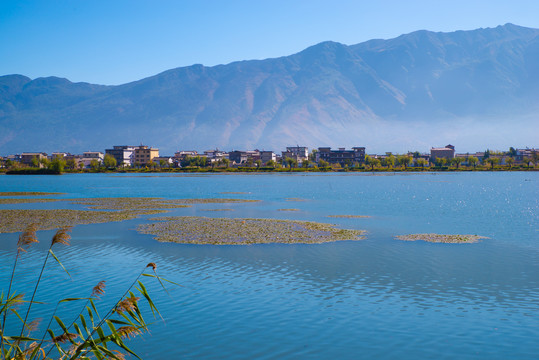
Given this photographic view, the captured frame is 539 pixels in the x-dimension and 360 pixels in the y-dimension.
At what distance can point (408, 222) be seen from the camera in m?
42.9

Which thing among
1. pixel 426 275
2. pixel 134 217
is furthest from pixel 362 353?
pixel 134 217

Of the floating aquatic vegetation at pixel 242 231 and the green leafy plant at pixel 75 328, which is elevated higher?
the green leafy plant at pixel 75 328

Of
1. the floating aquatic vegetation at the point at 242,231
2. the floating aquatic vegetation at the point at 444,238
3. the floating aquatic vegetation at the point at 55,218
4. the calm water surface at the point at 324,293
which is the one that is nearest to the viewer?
the calm water surface at the point at 324,293

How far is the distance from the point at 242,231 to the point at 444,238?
14.4 meters

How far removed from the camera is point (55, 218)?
45.7m

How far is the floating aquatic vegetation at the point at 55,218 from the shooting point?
40062mm

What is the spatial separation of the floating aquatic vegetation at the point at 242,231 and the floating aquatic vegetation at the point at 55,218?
255 inches

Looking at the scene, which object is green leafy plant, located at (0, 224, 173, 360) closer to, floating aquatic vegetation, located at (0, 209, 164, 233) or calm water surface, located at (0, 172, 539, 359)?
calm water surface, located at (0, 172, 539, 359)

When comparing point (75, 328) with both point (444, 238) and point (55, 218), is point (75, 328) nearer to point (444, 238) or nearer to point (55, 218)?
point (444, 238)

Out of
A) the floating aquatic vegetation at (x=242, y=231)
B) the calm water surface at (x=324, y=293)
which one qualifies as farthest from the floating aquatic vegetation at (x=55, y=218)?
the floating aquatic vegetation at (x=242, y=231)

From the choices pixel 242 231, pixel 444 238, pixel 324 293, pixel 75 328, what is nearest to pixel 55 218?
pixel 242 231

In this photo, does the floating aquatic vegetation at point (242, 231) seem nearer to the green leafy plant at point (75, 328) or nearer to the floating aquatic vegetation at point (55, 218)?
the floating aquatic vegetation at point (55, 218)

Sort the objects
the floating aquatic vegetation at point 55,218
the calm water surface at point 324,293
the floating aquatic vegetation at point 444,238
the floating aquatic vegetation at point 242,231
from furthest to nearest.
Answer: the floating aquatic vegetation at point 55,218
the floating aquatic vegetation at point 242,231
the floating aquatic vegetation at point 444,238
the calm water surface at point 324,293

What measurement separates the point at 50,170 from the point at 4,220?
161847 millimetres
